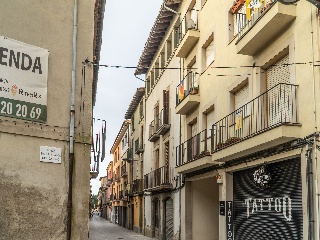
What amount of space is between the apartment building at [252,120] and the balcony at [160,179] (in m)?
3.36

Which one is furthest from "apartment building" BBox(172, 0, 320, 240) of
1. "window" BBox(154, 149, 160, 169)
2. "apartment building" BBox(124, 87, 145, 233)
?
"apartment building" BBox(124, 87, 145, 233)

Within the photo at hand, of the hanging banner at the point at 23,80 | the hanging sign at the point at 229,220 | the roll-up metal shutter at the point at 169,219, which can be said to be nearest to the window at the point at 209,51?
the hanging sign at the point at 229,220

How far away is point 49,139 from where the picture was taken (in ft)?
27.5

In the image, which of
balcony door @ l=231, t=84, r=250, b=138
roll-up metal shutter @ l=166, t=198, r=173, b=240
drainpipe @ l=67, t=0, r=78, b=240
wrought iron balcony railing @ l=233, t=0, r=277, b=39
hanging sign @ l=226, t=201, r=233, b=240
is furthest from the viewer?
roll-up metal shutter @ l=166, t=198, r=173, b=240

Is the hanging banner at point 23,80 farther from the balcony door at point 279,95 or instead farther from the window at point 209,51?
the window at point 209,51

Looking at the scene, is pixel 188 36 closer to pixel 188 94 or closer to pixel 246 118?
pixel 188 94

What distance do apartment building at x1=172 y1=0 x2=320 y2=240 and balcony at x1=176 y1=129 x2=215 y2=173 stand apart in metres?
0.05

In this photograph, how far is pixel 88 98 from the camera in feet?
29.7

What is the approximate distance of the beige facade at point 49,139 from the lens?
7852mm

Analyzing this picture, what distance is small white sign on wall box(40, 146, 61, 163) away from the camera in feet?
26.9

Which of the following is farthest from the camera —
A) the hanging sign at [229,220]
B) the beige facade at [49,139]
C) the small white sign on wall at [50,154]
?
the hanging sign at [229,220]

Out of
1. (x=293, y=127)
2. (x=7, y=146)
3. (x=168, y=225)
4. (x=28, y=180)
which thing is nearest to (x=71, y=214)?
(x=28, y=180)

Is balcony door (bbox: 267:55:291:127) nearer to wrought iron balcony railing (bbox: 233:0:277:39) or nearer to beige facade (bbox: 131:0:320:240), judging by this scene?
beige facade (bbox: 131:0:320:240)

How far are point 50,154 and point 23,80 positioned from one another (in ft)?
4.84
